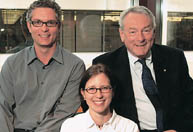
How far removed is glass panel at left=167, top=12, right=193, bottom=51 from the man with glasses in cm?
195

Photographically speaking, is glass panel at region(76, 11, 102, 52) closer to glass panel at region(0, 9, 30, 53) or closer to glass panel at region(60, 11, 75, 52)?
glass panel at region(60, 11, 75, 52)

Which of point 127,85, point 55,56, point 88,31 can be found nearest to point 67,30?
point 88,31

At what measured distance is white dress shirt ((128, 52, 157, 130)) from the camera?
1818 millimetres

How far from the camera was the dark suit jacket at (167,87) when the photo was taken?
6.00 ft

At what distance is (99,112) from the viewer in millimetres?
1573

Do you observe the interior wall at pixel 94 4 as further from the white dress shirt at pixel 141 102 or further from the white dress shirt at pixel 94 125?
the white dress shirt at pixel 94 125

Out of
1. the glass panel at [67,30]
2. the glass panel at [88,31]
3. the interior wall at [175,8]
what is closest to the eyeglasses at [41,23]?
Answer: the glass panel at [67,30]

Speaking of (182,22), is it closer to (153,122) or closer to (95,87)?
(153,122)

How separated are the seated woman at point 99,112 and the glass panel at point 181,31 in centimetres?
202

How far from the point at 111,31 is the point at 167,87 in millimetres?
1686

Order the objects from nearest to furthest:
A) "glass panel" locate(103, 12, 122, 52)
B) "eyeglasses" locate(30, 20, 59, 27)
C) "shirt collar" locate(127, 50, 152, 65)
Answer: "eyeglasses" locate(30, 20, 59, 27) < "shirt collar" locate(127, 50, 152, 65) < "glass panel" locate(103, 12, 122, 52)

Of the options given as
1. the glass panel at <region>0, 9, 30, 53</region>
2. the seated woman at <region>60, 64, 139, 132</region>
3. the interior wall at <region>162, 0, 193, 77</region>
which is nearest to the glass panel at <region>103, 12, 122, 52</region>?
the interior wall at <region>162, 0, 193, 77</region>

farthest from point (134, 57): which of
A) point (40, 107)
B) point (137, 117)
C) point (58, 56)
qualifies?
point (40, 107)

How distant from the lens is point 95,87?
1558 mm
